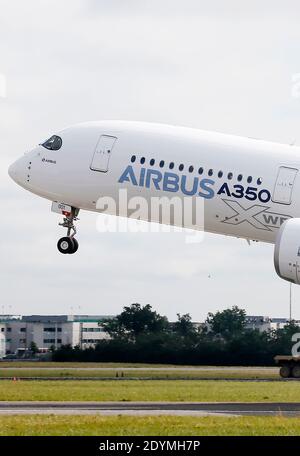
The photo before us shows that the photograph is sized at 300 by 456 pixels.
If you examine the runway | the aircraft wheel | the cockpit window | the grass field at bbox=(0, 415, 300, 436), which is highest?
the cockpit window

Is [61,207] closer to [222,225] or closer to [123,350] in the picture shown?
[222,225]

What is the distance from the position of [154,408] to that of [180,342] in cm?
4098

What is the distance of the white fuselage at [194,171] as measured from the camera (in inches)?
1933

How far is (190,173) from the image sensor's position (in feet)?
163

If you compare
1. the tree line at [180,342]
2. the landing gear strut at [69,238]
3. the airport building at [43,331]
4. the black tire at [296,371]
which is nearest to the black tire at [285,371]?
the black tire at [296,371]

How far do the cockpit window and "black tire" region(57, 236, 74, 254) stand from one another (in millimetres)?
3949

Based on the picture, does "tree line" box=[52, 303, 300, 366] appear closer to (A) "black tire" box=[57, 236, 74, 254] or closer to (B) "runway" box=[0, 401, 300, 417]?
(A) "black tire" box=[57, 236, 74, 254]

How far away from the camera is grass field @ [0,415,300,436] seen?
31344 mm

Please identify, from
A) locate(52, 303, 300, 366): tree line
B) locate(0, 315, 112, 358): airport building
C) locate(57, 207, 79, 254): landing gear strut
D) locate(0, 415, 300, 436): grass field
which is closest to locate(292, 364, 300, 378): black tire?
locate(52, 303, 300, 366): tree line

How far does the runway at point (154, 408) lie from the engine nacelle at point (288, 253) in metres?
4.74

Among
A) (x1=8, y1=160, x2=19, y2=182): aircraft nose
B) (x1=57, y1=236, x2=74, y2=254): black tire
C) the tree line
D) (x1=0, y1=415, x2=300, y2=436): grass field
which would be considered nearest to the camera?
(x1=0, y1=415, x2=300, y2=436): grass field

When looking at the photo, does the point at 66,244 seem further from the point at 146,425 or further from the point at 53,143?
the point at 146,425

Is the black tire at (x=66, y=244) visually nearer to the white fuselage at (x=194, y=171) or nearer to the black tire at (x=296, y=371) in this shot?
the white fuselage at (x=194, y=171)
